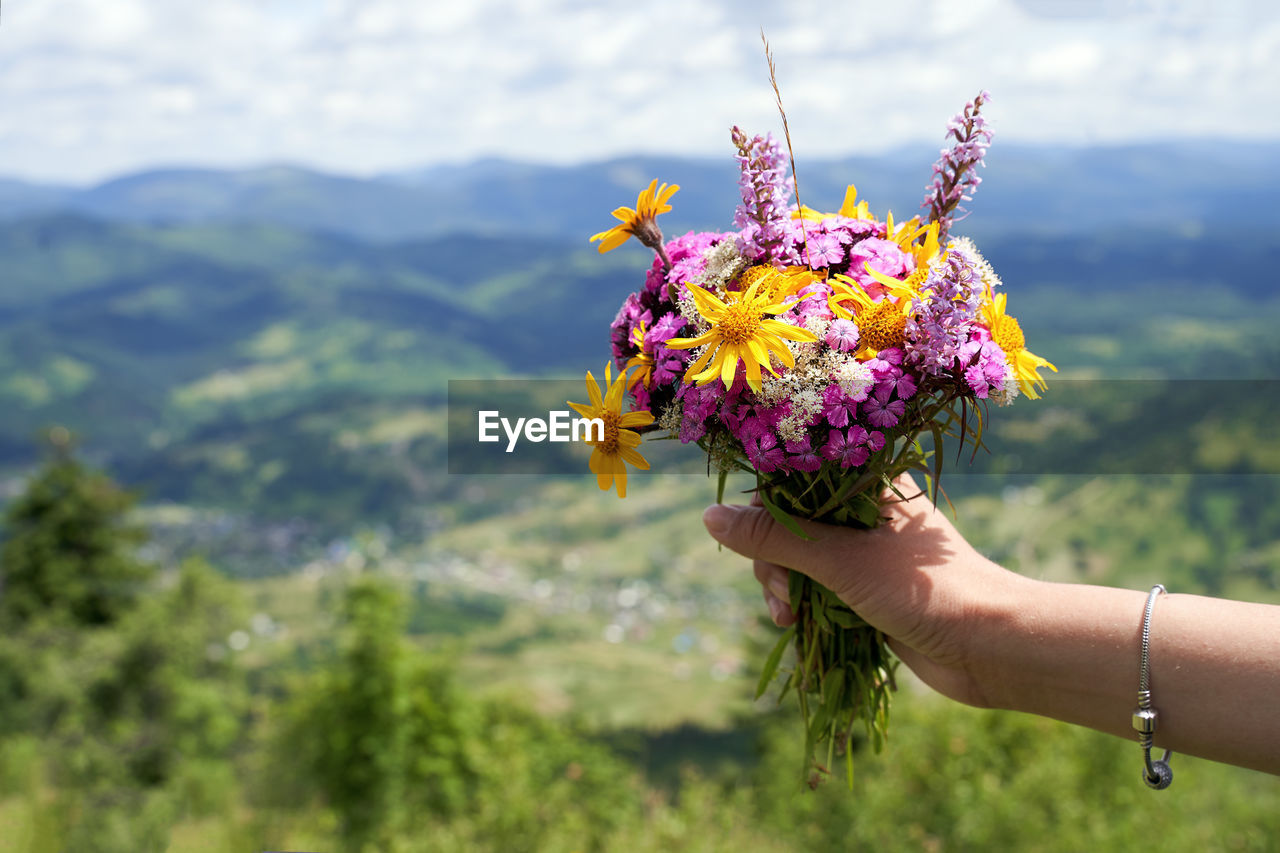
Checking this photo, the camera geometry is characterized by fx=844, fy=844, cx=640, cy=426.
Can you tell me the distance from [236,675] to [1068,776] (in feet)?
145

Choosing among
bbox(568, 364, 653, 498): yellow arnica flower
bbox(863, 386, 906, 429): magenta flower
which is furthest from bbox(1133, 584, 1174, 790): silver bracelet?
bbox(568, 364, 653, 498): yellow arnica flower

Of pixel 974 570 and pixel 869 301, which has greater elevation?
pixel 869 301

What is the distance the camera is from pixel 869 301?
8.02 ft

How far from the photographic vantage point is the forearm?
2.36 metres

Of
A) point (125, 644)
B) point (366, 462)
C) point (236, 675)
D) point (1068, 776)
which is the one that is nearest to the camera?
point (1068, 776)

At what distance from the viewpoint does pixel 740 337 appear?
232 cm

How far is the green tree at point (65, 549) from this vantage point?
38.1m

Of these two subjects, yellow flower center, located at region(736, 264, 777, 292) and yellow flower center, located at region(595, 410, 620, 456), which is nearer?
yellow flower center, located at region(736, 264, 777, 292)

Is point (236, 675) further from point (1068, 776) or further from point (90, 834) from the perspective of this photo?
point (1068, 776)

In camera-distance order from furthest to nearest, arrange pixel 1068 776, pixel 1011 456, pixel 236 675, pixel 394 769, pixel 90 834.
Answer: pixel 1011 456, pixel 236 675, pixel 394 769, pixel 90 834, pixel 1068 776

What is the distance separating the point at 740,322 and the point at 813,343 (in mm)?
223

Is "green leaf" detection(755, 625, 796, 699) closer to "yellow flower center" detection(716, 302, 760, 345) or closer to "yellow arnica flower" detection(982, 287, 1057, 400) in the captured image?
"yellow arnica flower" detection(982, 287, 1057, 400)

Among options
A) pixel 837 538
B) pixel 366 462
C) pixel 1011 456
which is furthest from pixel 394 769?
pixel 366 462

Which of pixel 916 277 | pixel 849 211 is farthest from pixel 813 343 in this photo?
pixel 849 211
